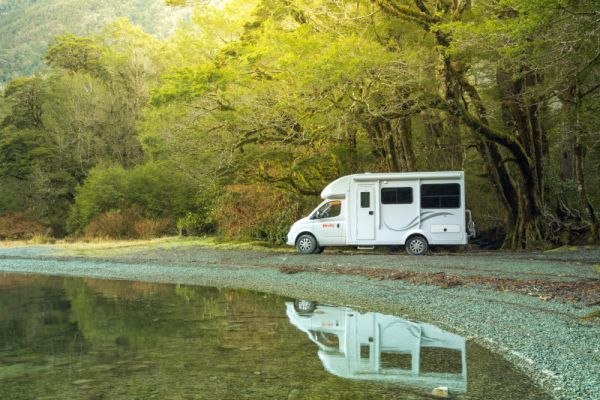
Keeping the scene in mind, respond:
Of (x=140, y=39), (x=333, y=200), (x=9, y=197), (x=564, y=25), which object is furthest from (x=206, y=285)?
(x=140, y=39)

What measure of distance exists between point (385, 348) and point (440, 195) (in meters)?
12.7

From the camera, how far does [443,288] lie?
1322cm

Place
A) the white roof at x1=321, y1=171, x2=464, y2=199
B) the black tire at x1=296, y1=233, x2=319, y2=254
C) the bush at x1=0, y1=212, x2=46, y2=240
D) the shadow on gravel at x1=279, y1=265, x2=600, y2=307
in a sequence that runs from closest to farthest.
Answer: the shadow on gravel at x1=279, y1=265, x2=600, y2=307
the white roof at x1=321, y1=171, x2=464, y2=199
the black tire at x1=296, y1=233, x2=319, y2=254
the bush at x1=0, y1=212, x2=46, y2=240

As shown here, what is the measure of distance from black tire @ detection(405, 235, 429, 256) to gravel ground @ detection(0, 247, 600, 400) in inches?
58.0

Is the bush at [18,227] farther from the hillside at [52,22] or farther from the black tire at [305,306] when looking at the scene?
the hillside at [52,22]

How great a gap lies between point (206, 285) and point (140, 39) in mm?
40001

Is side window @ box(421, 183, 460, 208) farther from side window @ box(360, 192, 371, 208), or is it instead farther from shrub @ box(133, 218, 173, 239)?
shrub @ box(133, 218, 173, 239)

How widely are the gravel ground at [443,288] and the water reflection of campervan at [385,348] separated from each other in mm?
563

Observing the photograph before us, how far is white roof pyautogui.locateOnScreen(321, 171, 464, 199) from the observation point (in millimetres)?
20281

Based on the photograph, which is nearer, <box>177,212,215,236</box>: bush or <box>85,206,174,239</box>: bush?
<box>177,212,215,236</box>: bush

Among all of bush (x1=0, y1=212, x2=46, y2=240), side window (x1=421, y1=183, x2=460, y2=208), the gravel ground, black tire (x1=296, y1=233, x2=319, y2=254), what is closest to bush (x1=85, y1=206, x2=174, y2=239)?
bush (x1=0, y1=212, x2=46, y2=240)

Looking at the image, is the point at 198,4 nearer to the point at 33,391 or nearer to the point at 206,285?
the point at 206,285

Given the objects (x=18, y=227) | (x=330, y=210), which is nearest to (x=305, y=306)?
(x=330, y=210)

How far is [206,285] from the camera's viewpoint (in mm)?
15625
